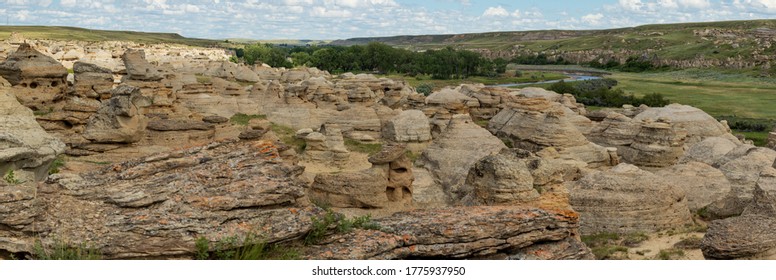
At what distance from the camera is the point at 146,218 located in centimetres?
920

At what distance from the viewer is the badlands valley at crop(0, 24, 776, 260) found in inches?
368

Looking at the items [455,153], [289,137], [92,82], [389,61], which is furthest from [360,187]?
[389,61]

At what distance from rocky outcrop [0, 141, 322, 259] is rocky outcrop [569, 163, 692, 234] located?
11520 millimetres

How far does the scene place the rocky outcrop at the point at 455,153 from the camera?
25.4 m

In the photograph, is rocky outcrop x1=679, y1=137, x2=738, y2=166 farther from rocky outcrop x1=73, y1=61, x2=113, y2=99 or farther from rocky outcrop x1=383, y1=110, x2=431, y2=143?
rocky outcrop x1=73, y1=61, x2=113, y2=99

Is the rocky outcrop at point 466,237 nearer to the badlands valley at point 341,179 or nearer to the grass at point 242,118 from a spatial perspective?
the badlands valley at point 341,179

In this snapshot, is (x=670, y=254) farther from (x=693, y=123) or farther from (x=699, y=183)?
(x=693, y=123)

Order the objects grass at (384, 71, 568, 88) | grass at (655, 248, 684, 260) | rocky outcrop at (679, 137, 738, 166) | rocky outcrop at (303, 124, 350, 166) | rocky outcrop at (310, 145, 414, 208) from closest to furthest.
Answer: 1. grass at (655, 248, 684, 260)
2. rocky outcrop at (310, 145, 414, 208)
3. rocky outcrop at (679, 137, 738, 166)
4. rocky outcrop at (303, 124, 350, 166)
5. grass at (384, 71, 568, 88)

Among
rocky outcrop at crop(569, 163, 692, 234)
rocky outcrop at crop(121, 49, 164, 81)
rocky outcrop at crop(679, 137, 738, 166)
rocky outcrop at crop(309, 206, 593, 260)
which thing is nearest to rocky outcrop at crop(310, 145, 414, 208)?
rocky outcrop at crop(569, 163, 692, 234)

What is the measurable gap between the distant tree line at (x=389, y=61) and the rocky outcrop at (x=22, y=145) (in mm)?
91921

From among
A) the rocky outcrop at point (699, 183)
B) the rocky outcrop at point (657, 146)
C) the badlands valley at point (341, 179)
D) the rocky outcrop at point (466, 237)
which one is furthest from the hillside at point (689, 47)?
the rocky outcrop at point (466, 237)

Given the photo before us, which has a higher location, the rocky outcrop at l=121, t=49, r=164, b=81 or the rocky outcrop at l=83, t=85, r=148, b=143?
the rocky outcrop at l=121, t=49, r=164, b=81

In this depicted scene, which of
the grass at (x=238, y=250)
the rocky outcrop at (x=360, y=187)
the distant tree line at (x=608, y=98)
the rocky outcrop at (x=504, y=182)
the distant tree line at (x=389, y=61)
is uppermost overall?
the grass at (x=238, y=250)
